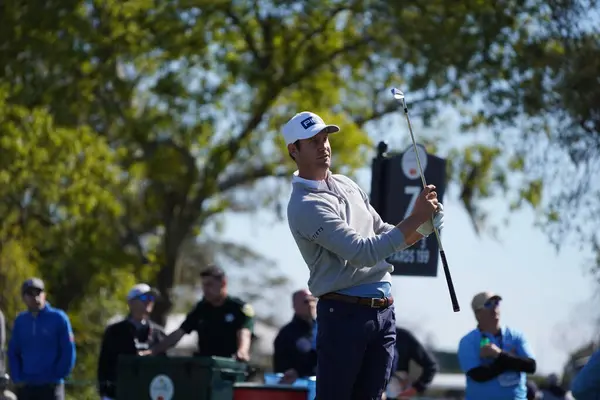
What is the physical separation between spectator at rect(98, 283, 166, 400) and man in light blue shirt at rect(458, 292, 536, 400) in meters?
3.55

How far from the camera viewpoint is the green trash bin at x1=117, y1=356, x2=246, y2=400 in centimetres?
1140

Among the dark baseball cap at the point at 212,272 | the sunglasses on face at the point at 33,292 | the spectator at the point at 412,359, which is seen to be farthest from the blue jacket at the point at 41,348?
the spectator at the point at 412,359

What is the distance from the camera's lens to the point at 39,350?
13523 millimetres

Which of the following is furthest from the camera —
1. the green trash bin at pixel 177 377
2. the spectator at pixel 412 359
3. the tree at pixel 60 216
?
the tree at pixel 60 216

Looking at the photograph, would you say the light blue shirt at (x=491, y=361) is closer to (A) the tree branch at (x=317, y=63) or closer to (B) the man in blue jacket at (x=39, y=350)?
(B) the man in blue jacket at (x=39, y=350)

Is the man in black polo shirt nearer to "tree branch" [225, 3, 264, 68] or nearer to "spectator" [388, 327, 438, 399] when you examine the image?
"spectator" [388, 327, 438, 399]

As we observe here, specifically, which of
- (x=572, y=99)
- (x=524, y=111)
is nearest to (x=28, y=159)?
(x=524, y=111)

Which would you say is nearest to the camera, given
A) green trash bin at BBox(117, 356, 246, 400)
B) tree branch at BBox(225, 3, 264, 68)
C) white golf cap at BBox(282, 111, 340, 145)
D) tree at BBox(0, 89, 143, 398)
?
white golf cap at BBox(282, 111, 340, 145)

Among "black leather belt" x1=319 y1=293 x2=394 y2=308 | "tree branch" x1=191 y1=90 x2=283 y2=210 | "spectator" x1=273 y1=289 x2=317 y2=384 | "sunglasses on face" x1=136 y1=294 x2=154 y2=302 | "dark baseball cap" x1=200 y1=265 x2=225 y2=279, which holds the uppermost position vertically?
"tree branch" x1=191 y1=90 x2=283 y2=210

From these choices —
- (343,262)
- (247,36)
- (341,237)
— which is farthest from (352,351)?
(247,36)

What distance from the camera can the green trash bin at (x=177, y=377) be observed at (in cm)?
1140

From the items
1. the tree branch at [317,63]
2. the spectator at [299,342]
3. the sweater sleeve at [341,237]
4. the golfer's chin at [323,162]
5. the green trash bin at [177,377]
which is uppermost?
the tree branch at [317,63]

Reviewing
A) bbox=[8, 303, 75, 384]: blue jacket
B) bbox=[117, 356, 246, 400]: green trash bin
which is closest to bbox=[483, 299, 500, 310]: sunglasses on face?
bbox=[117, 356, 246, 400]: green trash bin

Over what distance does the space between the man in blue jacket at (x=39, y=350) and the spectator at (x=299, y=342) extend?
86.8 inches
